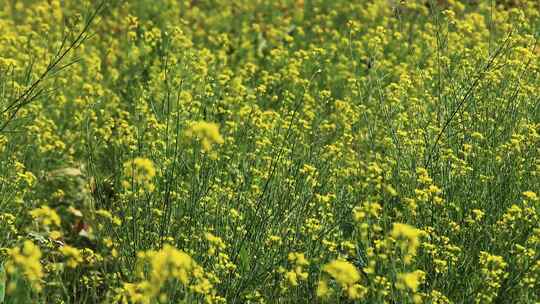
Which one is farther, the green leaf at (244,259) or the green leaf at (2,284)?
the green leaf at (244,259)

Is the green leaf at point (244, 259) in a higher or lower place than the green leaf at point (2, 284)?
lower

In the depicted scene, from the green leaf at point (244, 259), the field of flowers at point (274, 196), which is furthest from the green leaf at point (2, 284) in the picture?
the green leaf at point (244, 259)

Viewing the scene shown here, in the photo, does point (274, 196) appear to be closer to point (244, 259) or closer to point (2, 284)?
point (244, 259)

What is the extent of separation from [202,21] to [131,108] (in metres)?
2.06

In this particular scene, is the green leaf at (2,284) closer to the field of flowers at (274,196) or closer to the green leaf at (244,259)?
the field of flowers at (274,196)

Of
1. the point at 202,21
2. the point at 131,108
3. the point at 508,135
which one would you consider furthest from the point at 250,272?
the point at 202,21

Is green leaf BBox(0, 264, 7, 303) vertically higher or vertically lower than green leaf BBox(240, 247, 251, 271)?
higher

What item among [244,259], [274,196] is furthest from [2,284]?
[274,196]

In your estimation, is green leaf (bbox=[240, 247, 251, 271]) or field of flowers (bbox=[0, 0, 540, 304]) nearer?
field of flowers (bbox=[0, 0, 540, 304])

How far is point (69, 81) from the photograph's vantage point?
17.0ft

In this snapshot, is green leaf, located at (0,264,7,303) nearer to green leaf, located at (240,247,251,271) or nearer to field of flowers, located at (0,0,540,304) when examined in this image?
field of flowers, located at (0,0,540,304)

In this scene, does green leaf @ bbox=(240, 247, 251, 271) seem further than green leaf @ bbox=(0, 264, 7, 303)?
Yes

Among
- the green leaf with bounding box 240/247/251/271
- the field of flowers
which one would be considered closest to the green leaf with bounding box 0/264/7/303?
the field of flowers

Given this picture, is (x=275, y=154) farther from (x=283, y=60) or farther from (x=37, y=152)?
(x=283, y=60)
